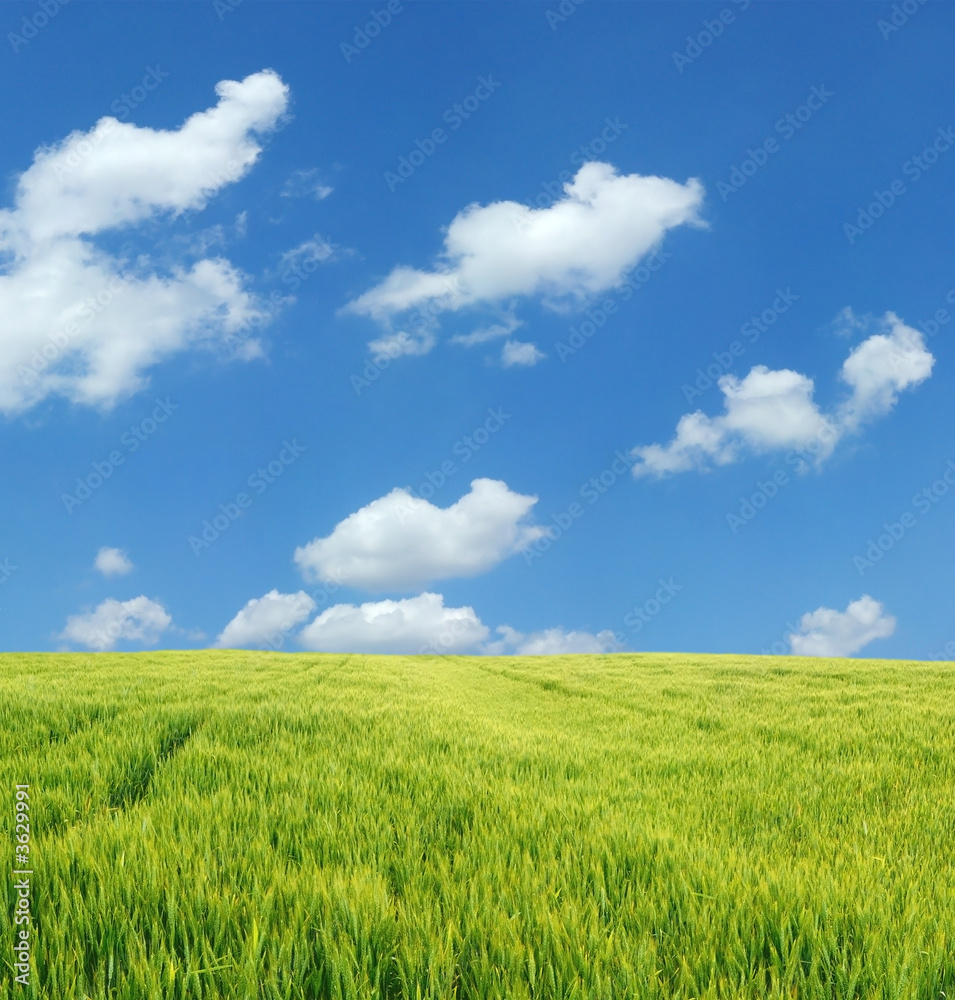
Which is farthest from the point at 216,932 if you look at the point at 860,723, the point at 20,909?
the point at 860,723

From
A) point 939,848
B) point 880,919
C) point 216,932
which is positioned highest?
point 216,932

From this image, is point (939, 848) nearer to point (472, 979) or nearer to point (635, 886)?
point (635, 886)

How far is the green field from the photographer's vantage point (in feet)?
9.00

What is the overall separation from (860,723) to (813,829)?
6.56m

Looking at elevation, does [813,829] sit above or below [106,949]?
below

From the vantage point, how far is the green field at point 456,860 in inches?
108

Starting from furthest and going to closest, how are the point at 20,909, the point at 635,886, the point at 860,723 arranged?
1. the point at 860,723
2. the point at 635,886
3. the point at 20,909

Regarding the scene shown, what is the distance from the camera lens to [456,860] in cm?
378

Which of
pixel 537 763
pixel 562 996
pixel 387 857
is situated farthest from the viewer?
pixel 537 763

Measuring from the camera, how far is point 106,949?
2879 millimetres

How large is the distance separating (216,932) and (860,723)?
10.8 m

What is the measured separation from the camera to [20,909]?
3211 mm

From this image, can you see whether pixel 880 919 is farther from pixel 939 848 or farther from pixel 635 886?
pixel 939 848

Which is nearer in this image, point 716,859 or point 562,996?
point 562,996
